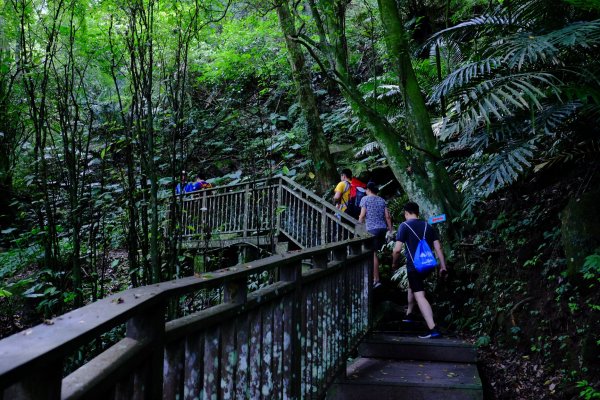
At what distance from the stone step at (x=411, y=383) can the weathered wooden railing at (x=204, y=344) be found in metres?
0.45

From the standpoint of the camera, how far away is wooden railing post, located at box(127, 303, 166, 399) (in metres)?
1.38

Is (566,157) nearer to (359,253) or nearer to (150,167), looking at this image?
(359,253)

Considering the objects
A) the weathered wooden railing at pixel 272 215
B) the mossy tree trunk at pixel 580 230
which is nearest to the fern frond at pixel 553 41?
the mossy tree trunk at pixel 580 230

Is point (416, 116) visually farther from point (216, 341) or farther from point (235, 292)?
point (216, 341)

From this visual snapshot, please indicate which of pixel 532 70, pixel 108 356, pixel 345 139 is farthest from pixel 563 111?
pixel 345 139

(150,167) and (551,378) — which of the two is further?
(551,378)

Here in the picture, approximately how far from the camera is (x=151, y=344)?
55.5 inches

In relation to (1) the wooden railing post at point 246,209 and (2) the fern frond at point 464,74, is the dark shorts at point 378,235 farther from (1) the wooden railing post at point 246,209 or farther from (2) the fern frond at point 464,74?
(1) the wooden railing post at point 246,209

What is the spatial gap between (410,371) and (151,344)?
396 centimetres

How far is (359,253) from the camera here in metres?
5.08

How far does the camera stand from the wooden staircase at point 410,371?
13.7 feet

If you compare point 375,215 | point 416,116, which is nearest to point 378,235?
point 375,215

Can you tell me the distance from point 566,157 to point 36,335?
6.43 meters

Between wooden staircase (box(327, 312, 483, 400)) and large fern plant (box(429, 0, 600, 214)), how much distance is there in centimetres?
194
